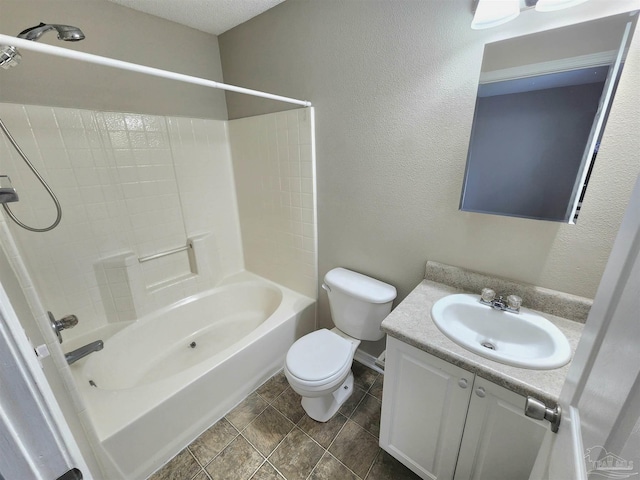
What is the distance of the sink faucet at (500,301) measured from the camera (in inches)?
43.3

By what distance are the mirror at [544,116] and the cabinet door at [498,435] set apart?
2.31 ft

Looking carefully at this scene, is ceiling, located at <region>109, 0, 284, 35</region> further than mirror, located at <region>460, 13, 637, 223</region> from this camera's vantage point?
Yes

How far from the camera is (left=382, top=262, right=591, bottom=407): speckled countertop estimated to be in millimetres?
796

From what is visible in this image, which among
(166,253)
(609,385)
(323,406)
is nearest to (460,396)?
(609,385)

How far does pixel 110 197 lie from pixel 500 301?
2.29m

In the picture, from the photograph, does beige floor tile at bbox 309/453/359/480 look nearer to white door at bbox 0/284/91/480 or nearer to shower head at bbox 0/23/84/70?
white door at bbox 0/284/91/480

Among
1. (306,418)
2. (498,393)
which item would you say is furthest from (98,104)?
(498,393)

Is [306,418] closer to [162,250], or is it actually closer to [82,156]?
[162,250]

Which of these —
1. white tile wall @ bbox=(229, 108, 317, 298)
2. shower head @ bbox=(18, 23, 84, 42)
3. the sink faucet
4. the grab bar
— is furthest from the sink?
the grab bar

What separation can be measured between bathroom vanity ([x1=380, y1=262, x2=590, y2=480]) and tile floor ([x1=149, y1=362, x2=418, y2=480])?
0.63 feet

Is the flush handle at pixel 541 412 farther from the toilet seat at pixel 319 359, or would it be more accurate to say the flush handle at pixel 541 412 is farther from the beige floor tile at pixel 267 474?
the beige floor tile at pixel 267 474

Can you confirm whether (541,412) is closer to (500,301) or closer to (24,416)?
(500,301)

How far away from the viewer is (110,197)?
1.70 meters

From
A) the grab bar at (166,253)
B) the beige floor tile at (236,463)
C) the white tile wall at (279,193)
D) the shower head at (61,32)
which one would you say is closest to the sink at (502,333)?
the white tile wall at (279,193)
